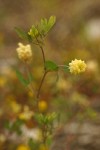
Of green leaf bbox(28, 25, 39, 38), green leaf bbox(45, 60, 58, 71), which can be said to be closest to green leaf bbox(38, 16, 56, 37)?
green leaf bbox(28, 25, 39, 38)

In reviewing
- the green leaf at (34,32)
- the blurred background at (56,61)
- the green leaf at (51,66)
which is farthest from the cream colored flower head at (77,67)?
the blurred background at (56,61)

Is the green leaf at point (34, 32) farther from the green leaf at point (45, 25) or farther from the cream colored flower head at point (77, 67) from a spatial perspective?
the cream colored flower head at point (77, 67)

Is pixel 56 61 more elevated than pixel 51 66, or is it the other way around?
pixel 56 61

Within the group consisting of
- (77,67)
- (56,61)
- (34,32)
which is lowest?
(77,67)

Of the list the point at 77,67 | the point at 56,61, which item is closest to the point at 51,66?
the point at 77,67

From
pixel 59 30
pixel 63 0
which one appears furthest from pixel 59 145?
pixel 63 0

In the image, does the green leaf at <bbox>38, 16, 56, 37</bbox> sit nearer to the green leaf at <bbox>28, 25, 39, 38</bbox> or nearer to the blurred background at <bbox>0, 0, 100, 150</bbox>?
the green leaf at <bbox>28, 25, 39, 38</bbox>

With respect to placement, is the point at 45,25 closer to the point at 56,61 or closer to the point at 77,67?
the point at 77,67

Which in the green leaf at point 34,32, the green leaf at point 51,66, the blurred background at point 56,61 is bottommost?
the green leaf at point 51,66

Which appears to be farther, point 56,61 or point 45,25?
point 56,61
